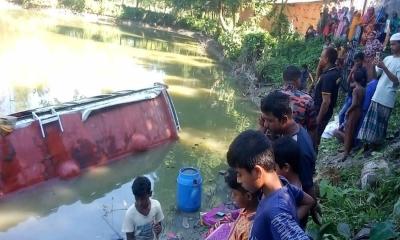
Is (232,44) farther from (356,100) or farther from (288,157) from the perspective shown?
(288,157)

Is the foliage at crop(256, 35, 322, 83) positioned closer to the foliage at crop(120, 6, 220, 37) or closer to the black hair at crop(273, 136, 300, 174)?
the black hair at crop(273, 136, 300, 174)

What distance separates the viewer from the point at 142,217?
4.25 meters

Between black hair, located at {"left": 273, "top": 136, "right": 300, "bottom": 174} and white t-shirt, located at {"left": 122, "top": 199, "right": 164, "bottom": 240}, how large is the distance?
187 centimetres

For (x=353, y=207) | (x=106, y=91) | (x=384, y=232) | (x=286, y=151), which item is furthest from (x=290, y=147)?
(x=106, y=91)


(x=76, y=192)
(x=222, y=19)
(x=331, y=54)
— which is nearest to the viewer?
(x=331, y=54)

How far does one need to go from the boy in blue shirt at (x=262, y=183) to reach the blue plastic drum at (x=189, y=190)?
4.29 m

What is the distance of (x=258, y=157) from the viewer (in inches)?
79.1

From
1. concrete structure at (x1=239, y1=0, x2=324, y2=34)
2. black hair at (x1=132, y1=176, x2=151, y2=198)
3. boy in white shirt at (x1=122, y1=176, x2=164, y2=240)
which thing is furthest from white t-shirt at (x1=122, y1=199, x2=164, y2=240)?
concrete structure at (x1=239, y1=0, x2=324, y2=34)

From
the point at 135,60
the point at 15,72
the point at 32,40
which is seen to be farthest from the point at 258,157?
the point at 32,40

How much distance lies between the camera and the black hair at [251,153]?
79.1 inches

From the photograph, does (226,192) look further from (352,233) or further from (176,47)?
(176,47)

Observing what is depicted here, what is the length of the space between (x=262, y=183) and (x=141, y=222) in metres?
2.50

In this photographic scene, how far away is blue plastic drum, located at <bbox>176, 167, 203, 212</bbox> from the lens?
21.0 feet

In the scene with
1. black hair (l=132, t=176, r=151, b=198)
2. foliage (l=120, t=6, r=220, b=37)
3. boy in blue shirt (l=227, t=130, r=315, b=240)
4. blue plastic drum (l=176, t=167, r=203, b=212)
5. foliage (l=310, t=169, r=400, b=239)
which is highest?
boy in blue shirt (l=227, t=130, r=315, b=240)
